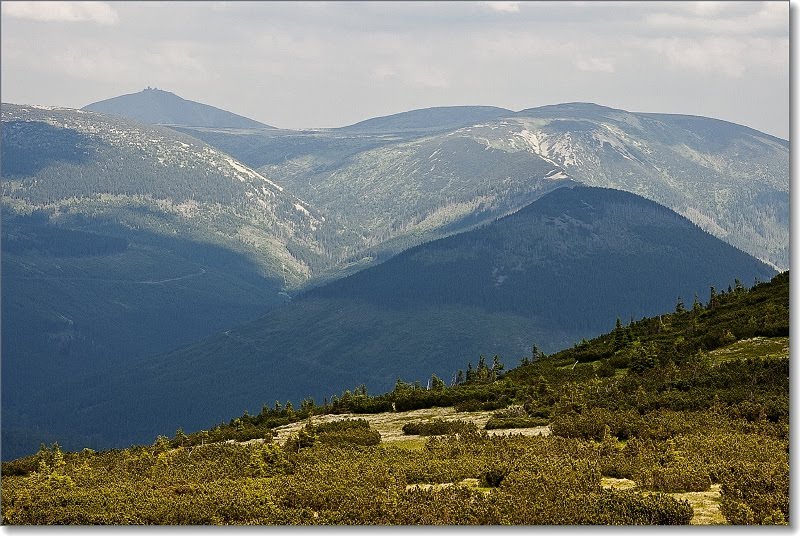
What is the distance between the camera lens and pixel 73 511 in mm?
34062

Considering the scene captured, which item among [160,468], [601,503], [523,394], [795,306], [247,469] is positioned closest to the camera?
[601,503]

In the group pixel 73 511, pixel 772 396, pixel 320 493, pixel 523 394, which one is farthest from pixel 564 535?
pixel 523 394

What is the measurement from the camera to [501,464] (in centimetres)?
3809

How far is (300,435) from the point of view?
4797 centimetres

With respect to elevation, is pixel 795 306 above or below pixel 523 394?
above

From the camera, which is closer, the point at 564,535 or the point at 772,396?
the point at 564,535

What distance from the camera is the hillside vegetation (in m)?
31.4

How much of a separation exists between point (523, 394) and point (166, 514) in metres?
34.6

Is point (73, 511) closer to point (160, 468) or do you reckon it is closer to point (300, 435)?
point (160, 468)

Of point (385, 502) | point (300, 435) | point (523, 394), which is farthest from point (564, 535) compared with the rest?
point (523, 394)

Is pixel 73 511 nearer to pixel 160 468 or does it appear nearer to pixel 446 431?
pixel 160 468

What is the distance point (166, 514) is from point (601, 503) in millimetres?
14305

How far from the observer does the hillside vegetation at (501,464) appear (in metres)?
31.4

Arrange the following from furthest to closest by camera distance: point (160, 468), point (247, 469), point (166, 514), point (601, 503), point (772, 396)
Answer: point (772, 396), point (160, 468), point (247, 469), point (166, 514), point (601, 503)
